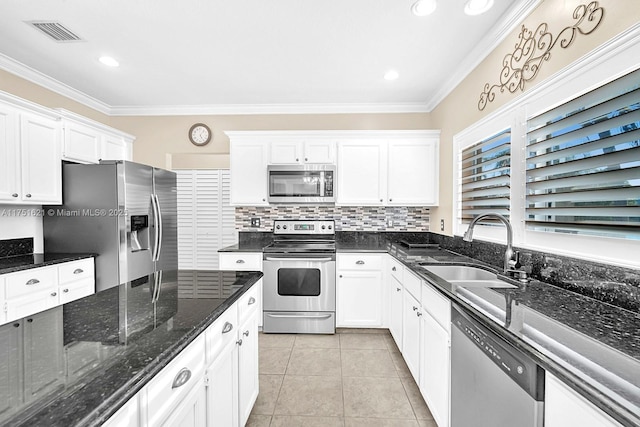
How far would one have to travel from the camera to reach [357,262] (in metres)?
3.14

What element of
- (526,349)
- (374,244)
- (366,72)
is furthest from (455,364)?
(366,72)

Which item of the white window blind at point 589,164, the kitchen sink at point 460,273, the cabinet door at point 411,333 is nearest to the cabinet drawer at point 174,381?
the cabinet door at point 411,333

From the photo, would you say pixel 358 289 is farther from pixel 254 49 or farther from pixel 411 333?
pixel 254 49

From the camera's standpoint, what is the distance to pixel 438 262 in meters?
2.27

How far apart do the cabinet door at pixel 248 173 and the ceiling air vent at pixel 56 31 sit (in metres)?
1.54

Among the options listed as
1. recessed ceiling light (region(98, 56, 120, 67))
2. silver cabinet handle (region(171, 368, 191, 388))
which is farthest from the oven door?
recessed ceiling light (region(98, 56, 120, 67))

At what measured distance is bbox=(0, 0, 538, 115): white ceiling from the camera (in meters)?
1.95

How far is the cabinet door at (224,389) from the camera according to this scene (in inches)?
45.8

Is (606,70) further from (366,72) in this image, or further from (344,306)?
(344,306)

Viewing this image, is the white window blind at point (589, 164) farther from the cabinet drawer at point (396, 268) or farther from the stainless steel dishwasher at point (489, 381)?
the cabinet drawer at point (396, 268)

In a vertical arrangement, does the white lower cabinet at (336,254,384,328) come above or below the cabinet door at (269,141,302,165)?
below

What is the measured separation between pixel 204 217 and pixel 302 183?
1567 mm

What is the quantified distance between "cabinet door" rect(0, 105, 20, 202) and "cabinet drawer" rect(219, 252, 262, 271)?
5.72 ft

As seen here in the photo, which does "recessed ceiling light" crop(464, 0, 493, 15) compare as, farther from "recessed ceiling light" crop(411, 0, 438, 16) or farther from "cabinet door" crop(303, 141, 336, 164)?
"cabinet door" crop(303, 141, 336, 164)
